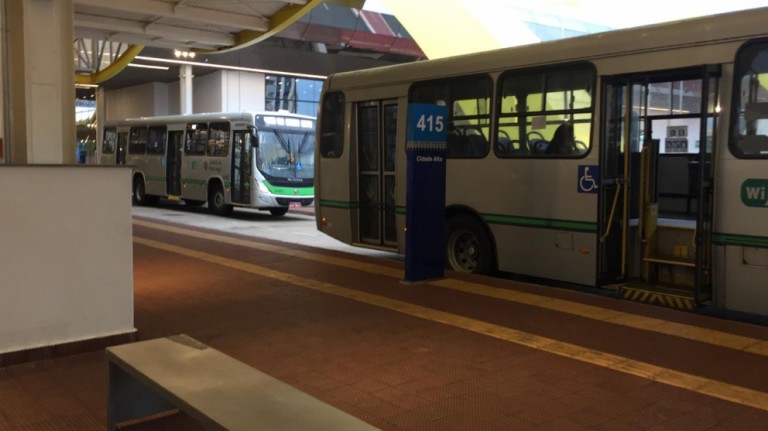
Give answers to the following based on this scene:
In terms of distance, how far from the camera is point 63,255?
5.45m

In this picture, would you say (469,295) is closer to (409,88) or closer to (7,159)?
(409,88)

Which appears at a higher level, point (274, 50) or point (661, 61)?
point (274, 50)

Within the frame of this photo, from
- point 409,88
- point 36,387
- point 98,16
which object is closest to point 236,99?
point 98,16

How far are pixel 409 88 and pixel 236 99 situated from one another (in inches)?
885

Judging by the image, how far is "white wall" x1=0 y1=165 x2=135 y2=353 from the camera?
5.22 meters

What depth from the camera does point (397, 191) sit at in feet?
33.6

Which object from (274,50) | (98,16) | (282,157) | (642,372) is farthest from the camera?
(274,50)

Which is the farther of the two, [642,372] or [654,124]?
[654,124]

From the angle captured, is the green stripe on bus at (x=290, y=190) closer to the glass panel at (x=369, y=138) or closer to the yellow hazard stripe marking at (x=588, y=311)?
the yellow hazard stripe marking at (x=588, y=311)

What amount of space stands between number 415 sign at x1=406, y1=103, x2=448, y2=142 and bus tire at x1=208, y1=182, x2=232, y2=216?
40.2 feet

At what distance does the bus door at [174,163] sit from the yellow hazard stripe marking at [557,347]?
13339 mm

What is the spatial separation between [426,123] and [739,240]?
3.73 m

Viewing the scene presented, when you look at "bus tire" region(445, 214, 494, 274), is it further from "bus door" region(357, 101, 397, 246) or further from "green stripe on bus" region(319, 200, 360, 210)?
"green stripe on bus" region(319, 200, 360, 210)

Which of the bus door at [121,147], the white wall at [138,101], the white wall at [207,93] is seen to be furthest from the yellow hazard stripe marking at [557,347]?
the white wall at [138,101]
